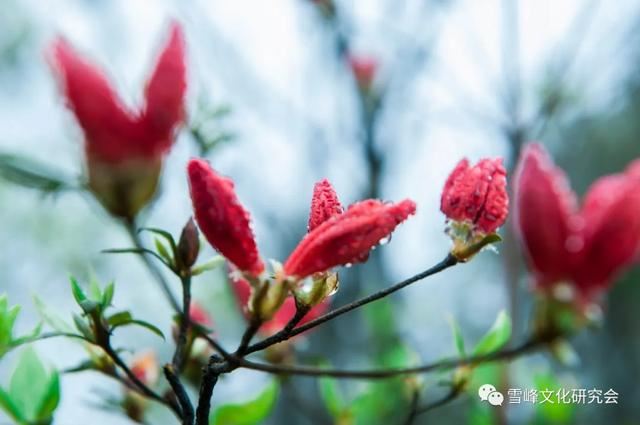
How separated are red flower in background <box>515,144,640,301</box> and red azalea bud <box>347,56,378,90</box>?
4.28ft

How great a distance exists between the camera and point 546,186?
750 mm

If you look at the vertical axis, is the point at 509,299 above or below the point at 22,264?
below

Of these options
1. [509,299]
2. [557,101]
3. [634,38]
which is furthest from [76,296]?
[634,38]

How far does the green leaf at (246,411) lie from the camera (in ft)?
2.70

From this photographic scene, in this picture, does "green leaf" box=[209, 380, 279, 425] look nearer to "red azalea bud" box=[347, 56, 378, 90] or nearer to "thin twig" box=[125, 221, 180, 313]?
"thin twig" box=[125, 221, 180, 313]

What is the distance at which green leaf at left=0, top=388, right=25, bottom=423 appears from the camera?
70 cm

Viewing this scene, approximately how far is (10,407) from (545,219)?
497 mm

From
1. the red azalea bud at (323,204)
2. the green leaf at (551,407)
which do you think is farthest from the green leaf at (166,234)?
the green leaf at (551,407)

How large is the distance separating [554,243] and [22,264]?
459 centimetres

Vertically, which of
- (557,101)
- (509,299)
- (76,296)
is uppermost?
(557,101)

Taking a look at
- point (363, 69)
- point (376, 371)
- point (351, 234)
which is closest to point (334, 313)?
point (351, 234)

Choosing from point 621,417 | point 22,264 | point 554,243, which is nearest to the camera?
point 554,243

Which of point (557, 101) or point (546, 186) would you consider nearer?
point (546, 186)

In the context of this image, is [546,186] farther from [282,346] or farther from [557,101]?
[557,101]
